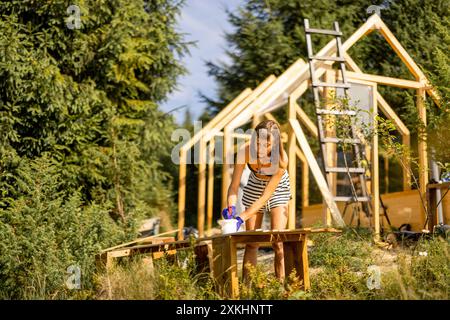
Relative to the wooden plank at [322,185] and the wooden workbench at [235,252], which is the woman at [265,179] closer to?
the wooden workbench at [235,252]

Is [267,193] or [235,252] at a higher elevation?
[267,193]

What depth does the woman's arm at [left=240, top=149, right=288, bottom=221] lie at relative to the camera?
15.1 feet

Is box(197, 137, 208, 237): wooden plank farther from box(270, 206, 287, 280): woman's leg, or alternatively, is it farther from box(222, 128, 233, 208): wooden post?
box(270, 206, 287, 280): woman's leg

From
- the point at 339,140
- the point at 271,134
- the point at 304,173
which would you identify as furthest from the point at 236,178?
the point at 304,173

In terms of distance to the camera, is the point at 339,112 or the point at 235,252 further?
the point at 339,112

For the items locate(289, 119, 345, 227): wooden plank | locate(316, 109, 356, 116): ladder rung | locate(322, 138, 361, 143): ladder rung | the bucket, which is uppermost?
locate(316, 109, 356, 116): ladder rung

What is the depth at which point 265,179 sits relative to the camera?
497cm

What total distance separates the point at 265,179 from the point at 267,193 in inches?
12.3

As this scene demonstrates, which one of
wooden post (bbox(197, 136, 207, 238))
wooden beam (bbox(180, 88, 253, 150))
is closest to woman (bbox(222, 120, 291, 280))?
wooden post (bbox(197, 136, 207, 238))

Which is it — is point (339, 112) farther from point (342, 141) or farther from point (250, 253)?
point (250, 253)

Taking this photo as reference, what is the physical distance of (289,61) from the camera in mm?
14961

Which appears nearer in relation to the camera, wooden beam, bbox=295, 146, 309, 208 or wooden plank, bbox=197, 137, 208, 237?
wooden plank, bbox=197, 137, 208, 237

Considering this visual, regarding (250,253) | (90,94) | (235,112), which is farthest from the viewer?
(235,112)

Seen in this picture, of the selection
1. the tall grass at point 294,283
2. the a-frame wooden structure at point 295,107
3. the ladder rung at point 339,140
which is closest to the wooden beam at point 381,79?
the a-frame wooden structure at point 295,107
